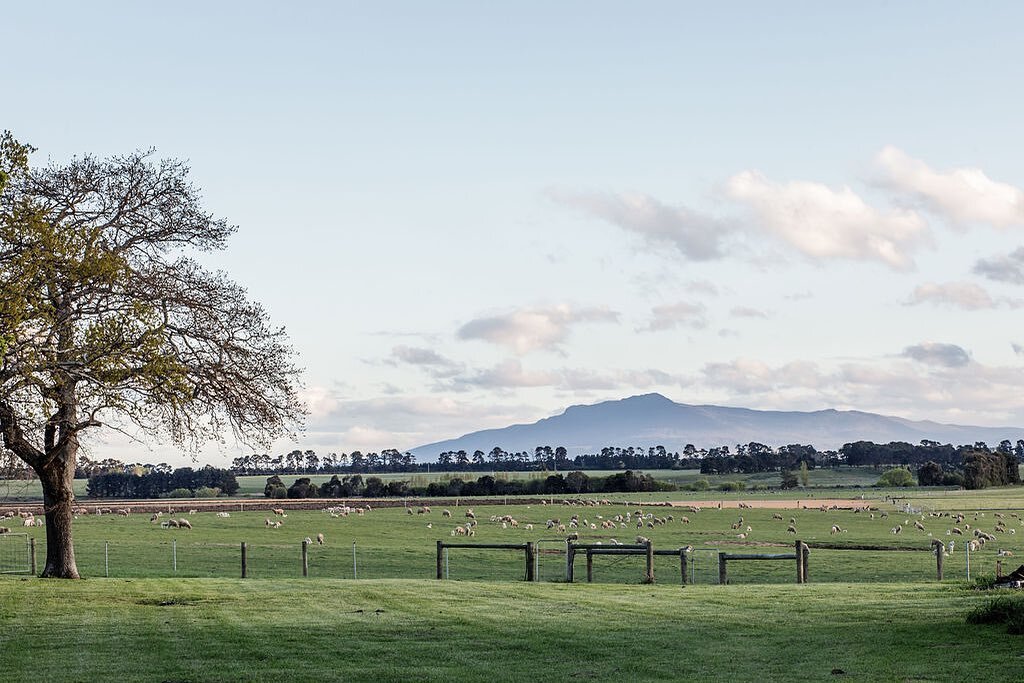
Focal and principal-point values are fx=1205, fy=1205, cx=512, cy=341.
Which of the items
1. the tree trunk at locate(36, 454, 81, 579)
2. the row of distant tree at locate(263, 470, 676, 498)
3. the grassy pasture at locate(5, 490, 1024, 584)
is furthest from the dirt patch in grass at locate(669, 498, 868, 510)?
the tree trunk at locate(36, 454, 81, 579)

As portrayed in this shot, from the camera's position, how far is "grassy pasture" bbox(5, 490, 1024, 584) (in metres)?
47.7

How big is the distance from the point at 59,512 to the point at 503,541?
34.8 m

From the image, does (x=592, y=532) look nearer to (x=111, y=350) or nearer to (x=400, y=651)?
(x=111, y=350)

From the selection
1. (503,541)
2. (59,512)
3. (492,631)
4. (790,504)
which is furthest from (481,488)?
(492,631)

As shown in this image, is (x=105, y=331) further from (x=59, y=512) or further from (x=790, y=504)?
(x=790, y=504)

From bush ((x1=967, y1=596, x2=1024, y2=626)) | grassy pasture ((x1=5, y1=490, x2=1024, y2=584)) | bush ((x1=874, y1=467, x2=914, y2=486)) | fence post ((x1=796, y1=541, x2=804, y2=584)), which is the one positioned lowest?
bush ((x1=874, y1=467, x2=914, y2=486))

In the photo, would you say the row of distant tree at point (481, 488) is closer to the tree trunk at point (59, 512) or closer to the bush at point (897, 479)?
the bush at point (897, 479)

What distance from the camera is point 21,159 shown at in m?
24.1

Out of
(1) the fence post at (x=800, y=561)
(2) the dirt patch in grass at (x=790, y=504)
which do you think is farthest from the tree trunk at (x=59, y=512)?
(2) the dirt patch in grass at (x=790, y=504)

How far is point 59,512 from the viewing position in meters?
34.5

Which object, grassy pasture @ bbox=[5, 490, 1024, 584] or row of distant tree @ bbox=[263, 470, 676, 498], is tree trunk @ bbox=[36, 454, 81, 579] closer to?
grassy pasture @ bbox=[5, 490, 1024, 584]

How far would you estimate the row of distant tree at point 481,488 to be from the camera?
146m

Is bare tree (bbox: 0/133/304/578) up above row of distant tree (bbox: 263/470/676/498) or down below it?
above

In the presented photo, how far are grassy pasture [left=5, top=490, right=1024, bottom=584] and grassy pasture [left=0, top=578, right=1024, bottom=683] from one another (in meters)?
12.6
